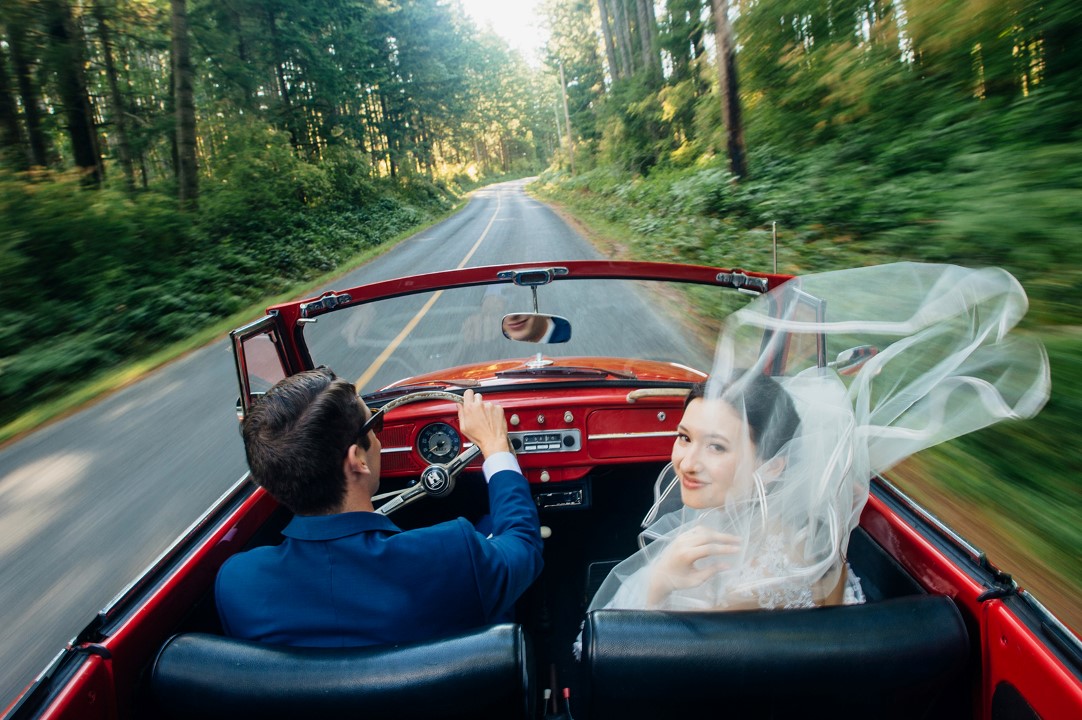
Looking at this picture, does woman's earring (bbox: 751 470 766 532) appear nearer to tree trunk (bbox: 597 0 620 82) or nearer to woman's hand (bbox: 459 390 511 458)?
woman's hand (bbox: 459 390 511 458)

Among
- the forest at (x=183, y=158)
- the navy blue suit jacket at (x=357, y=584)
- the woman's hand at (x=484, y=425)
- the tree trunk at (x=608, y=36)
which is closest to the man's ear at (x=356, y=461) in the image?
the navy blue suit jacket at (x=357, y=584)

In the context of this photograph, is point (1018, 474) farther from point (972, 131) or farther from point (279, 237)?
point (279, 237)

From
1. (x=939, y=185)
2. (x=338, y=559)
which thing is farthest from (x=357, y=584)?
(x=939, y=185)

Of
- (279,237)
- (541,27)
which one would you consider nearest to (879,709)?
(279,237)

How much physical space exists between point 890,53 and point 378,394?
10.3 meters

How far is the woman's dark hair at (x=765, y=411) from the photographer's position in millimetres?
1616

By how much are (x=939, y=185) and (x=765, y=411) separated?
743 cm

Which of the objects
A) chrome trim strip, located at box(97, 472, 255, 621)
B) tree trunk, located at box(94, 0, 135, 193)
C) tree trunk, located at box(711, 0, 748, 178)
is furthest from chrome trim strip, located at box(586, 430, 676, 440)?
tree trunk, located at box(94, 0, 135, 193)

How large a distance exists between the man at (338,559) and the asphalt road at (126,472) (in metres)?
1.01

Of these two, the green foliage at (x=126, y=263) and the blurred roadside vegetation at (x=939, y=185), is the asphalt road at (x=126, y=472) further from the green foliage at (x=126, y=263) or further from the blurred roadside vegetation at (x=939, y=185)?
the blurred roadside vegetation at (x=939, y=185)

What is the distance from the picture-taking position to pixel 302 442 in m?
1.66

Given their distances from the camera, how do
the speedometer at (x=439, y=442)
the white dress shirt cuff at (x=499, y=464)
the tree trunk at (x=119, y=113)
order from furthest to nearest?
the tree trunk at (x=119, y=113) → the speedometer at (x=439, y=442) → the white dress shirt cuff at (x=499, y=464)

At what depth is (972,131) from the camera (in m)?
7.79

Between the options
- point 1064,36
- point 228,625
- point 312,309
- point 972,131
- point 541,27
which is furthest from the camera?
point 541,27
